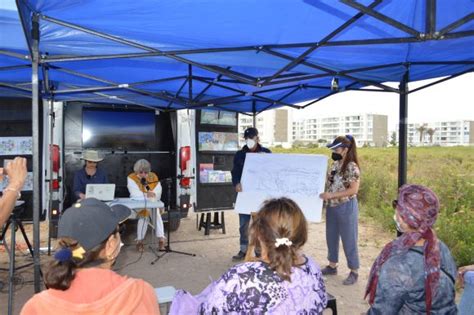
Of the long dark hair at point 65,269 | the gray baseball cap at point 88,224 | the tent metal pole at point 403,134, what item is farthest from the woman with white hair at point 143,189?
the long dark hair at point 65,269

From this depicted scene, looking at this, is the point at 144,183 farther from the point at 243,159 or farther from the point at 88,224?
the point at 88,224

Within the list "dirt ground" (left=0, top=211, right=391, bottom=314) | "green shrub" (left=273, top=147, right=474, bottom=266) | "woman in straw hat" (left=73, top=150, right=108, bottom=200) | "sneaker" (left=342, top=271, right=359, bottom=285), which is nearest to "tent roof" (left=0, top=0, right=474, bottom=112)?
"woman in straw hat" (left=73, top=150, right=108, bottom=200)

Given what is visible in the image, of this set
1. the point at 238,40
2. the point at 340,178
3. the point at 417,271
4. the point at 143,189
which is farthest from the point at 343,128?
the point at 417,271

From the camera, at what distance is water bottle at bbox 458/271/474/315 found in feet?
7.62

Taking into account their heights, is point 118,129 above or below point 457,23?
below

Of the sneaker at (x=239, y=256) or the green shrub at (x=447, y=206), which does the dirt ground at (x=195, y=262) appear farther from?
the green shrub at (x=447, y=206)

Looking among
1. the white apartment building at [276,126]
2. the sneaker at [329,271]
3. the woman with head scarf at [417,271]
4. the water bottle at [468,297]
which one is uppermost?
the white apartment building at [276,126]

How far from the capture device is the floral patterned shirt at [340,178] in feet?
15.5

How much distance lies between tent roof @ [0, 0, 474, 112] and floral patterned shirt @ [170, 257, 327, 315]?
1659mm

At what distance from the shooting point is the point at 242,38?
3.66 m

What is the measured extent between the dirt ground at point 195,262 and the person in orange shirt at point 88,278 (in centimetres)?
316

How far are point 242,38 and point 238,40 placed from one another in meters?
0.08

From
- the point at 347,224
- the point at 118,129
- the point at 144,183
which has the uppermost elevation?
the point at 118,129

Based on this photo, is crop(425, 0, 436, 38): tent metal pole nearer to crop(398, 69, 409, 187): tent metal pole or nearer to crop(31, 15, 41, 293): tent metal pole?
crop(398, 69, 409, 187): tent metal pole
